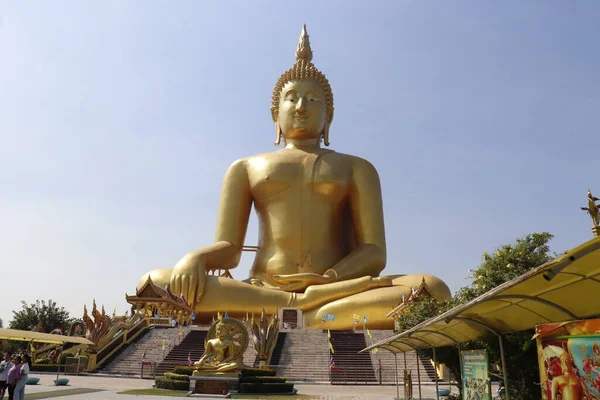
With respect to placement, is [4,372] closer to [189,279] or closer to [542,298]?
[542,298]

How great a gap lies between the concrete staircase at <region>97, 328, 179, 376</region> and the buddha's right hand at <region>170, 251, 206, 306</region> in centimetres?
146

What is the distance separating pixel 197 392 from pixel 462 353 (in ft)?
21.2

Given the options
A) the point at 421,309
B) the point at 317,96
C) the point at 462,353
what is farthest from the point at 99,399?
the point at 317,96

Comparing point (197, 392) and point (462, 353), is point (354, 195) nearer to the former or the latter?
point (197, 392)

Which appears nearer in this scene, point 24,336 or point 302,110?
point 24,336

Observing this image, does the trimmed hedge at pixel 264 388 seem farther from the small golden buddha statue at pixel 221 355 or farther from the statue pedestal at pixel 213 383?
the small golden buddha statue at pixel 221 355

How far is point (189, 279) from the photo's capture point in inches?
765

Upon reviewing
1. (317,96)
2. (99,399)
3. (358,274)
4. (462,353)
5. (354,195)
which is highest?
(317,96)

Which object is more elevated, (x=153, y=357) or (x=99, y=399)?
(x=153, y=357)

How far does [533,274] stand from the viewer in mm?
3074

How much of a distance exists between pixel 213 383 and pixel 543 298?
8.24 metres

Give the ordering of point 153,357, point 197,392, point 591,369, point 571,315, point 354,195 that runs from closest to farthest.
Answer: point 591,369, point 571,315, point 197,392, point 153,357, point 354,195

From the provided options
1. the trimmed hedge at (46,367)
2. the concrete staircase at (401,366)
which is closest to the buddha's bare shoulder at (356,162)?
the concrete staircase at (401,366)

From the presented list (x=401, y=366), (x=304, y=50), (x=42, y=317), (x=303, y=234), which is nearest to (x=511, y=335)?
(x=401, y=366)
